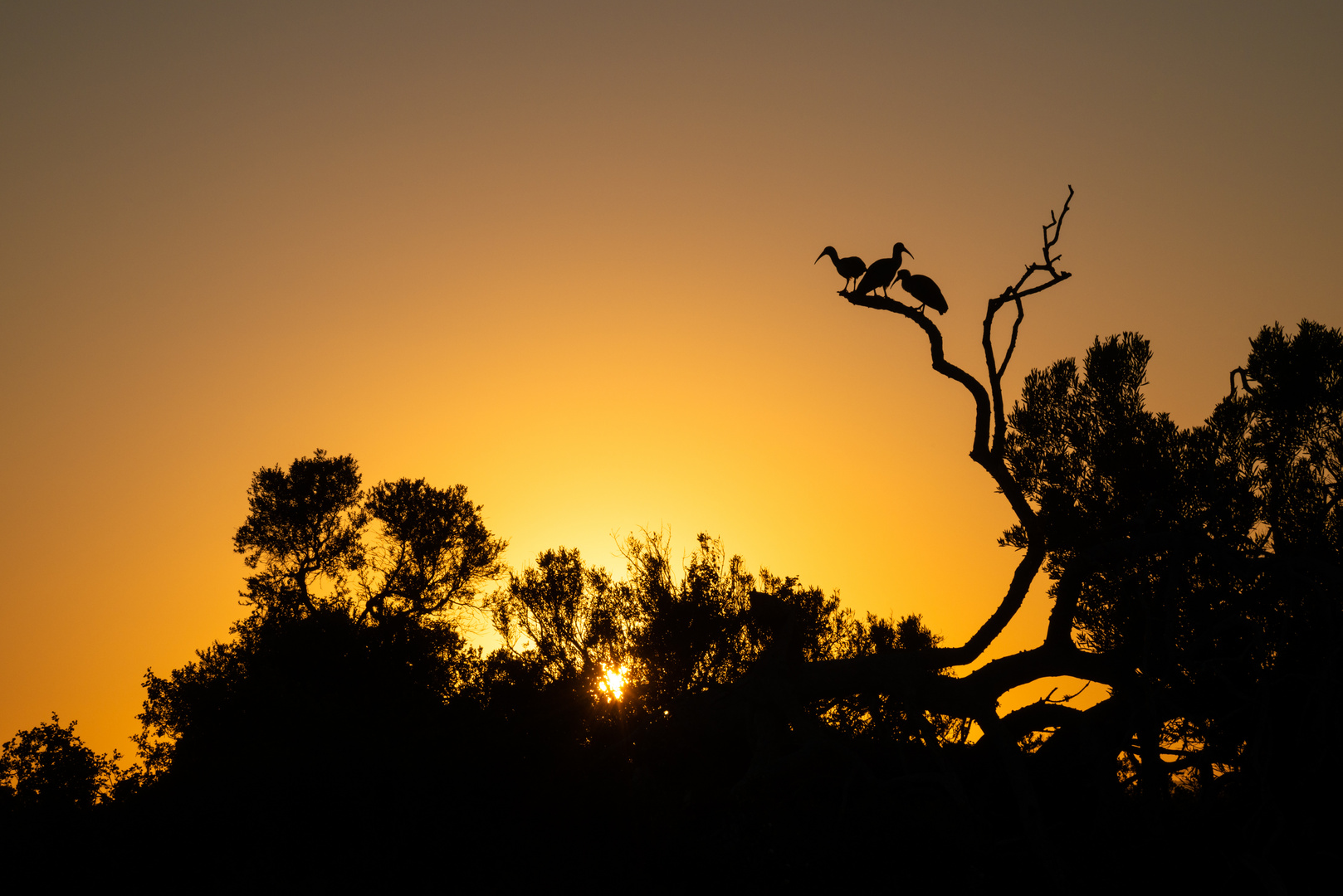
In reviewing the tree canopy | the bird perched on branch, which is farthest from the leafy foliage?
the bird perched on branch

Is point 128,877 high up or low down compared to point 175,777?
down

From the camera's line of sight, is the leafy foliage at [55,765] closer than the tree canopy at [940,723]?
No

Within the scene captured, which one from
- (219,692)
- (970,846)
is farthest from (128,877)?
(970,846)

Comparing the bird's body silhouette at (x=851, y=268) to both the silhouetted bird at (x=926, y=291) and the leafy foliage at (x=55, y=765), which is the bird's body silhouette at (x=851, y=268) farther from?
the leafy foliage at (x=55, y=765)

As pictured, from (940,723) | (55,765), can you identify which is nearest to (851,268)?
(940,723)

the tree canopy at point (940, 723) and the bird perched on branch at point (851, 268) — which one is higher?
the bird perched on branch at point (851, 268)

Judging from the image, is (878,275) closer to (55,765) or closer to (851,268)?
(851,268)

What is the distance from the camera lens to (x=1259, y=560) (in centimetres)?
1091

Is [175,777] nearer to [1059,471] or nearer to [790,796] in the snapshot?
[790,796]

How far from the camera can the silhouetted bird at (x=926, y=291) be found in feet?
41.5

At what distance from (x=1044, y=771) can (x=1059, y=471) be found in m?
7.09

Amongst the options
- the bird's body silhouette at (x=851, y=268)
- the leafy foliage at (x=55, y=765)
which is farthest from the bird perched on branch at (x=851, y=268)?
the leafy foliage at (x=55, y=765)

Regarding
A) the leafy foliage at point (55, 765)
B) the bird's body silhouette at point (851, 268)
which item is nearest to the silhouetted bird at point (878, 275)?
the bird's body silhouette at point (851, 268)

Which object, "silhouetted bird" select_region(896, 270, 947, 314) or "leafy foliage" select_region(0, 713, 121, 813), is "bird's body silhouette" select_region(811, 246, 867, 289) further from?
"leafy foliage" select_region(0, 713, 121, 813)
